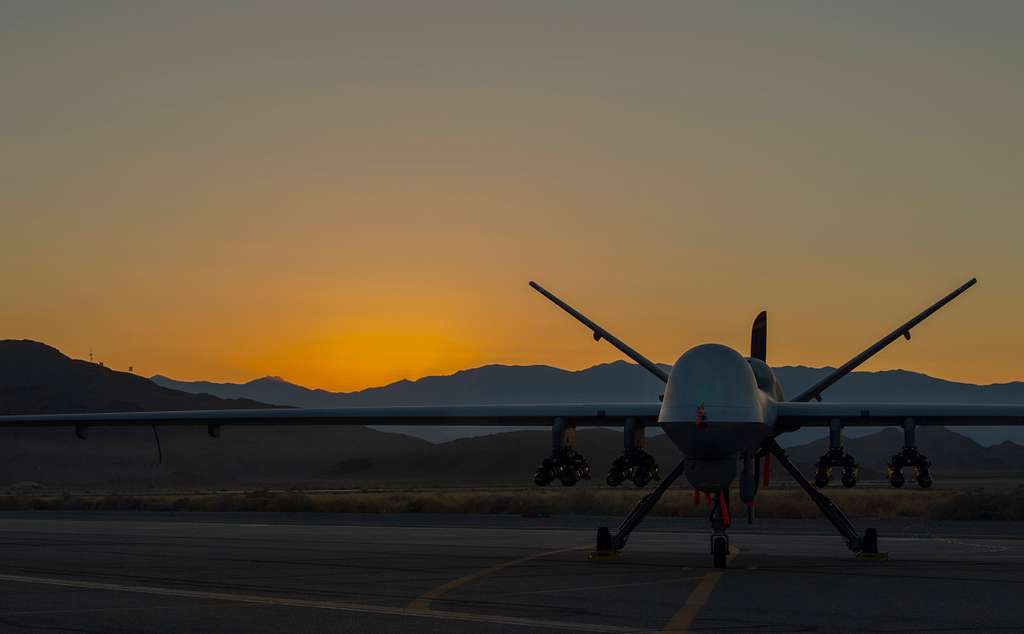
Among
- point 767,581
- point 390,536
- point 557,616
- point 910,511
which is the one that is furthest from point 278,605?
point 910,511

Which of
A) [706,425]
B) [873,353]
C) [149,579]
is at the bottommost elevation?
[149,579]

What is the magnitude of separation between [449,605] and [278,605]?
2262mm

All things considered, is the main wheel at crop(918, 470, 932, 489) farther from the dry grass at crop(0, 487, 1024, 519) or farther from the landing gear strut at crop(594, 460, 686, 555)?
the dry grass at crop(0, 487, 1024, 519)

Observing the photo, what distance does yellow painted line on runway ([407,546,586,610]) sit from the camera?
17922 millimetres

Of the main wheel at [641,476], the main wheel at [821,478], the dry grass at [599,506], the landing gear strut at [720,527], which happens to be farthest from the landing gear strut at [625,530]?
the dry grass at [599,506]

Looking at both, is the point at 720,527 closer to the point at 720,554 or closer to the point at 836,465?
the point at 720,554

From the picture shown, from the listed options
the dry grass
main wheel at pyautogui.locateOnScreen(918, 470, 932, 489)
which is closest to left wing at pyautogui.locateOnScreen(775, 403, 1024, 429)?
main wheel at pyautogui.locateOnScreen(918, 470, 932, 489)

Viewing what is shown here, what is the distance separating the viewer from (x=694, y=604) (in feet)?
57.7

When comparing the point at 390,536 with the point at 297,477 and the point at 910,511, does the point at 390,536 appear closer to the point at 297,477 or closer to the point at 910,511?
the point at 910,511

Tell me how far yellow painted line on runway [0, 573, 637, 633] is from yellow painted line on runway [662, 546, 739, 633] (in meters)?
0.60

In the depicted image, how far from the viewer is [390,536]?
37.4 meters

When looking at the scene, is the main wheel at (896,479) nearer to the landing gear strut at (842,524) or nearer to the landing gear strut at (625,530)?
the landing gear strut at (842,524)

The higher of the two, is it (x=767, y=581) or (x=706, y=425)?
(x=706, y=425)

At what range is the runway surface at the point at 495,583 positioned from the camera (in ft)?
51.8
